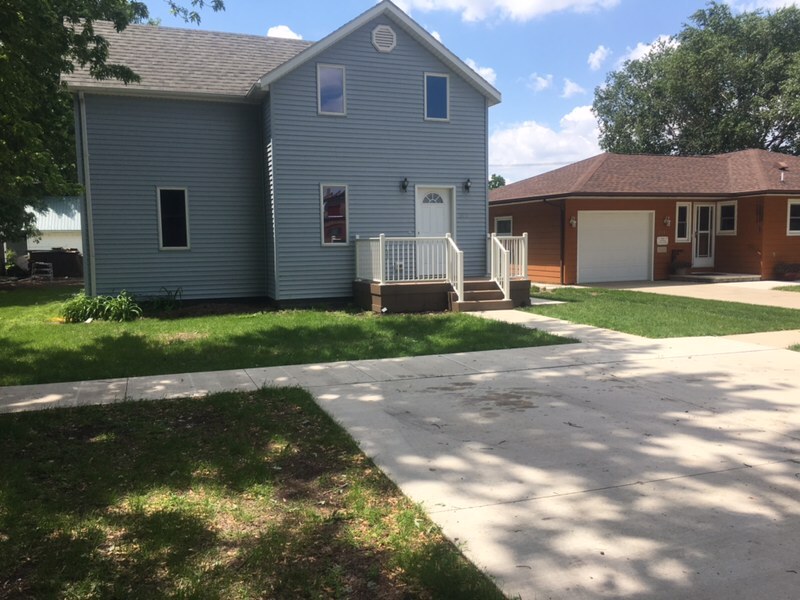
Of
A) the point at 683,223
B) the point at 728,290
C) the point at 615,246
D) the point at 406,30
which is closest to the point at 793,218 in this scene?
the point at 683,223

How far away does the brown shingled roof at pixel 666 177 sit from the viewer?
19391 mm

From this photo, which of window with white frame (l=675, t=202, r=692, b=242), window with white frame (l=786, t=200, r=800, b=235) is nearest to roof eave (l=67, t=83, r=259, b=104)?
window with white frame (l=675, t=202, r=692, b=242)

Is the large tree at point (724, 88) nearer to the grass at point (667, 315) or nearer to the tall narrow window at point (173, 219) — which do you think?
the grass at point (667, 315)

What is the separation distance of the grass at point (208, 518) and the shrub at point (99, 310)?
285 inches

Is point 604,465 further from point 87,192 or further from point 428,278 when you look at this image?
point 87,192

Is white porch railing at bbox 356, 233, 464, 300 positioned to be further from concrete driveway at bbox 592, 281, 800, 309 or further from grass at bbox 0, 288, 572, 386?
concrete driveway at bbox 592, 281, 800, 309

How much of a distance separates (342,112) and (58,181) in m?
8.09

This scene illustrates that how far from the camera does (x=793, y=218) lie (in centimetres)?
2011

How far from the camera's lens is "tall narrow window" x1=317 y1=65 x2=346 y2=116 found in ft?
44.6

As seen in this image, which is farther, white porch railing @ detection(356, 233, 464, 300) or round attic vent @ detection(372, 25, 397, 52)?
round attic vent @ detection(372, 25, 397, 52)

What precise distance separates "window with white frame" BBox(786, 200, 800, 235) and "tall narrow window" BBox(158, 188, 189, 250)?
1842cm

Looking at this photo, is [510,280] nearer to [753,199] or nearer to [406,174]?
[406,174]

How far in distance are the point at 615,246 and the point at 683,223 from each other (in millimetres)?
2893

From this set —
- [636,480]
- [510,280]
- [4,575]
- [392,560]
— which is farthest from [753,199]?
[4,575]
